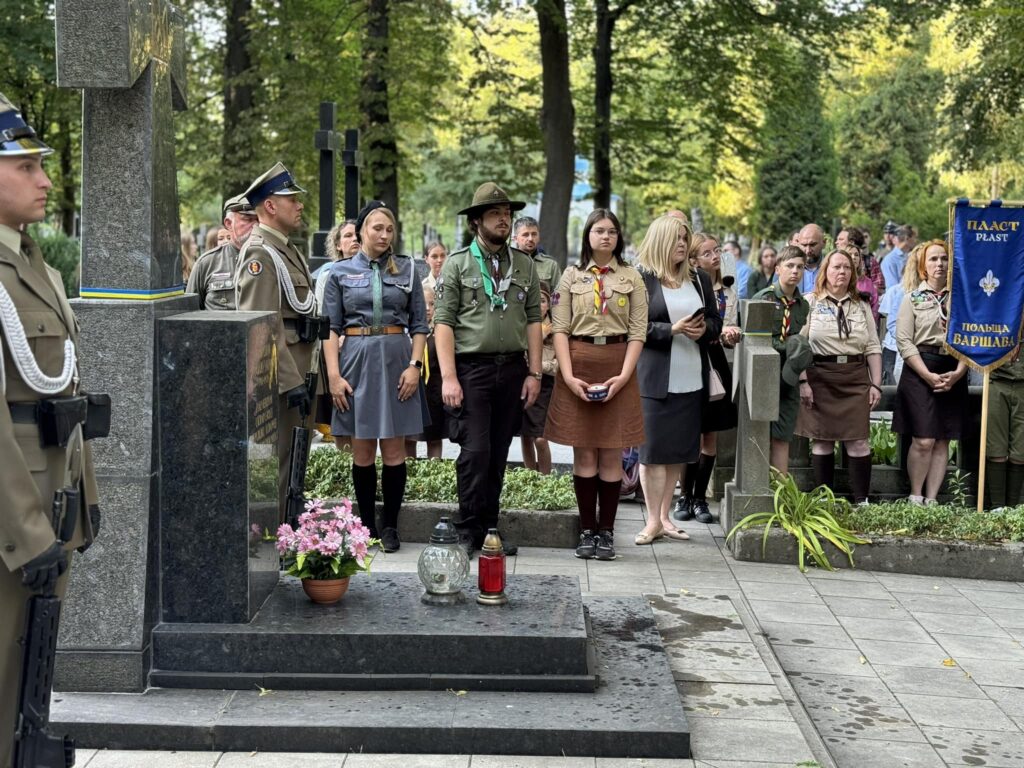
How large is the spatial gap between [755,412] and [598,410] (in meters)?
1.19

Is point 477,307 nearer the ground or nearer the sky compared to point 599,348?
nearer the sky

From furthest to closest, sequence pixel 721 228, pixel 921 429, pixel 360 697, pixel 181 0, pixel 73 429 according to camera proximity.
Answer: pixel 721 228 < pixel 181 0 < pixel 921 429 < pixel 360 697 < pixel 73 429

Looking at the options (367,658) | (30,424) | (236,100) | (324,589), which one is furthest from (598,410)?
(236,100)

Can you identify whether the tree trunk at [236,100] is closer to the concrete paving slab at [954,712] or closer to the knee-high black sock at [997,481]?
the knee-high black sock at [997,481]

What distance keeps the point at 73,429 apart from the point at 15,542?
538mm

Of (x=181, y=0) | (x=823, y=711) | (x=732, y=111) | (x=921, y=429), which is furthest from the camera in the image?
(x=732, y=111)

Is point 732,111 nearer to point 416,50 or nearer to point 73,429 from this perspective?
point 416,50

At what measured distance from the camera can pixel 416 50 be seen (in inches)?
943

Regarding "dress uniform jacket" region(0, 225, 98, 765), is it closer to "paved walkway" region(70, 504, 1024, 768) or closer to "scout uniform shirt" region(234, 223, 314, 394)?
"paved walkway" region(70, 504, 1024, 768)

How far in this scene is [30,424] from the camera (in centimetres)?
423

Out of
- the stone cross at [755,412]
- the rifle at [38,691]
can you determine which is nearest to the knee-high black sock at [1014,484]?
the stone cross at [755,412]

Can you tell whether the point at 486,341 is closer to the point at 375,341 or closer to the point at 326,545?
the point at 375,341

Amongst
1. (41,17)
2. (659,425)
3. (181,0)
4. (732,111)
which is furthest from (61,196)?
(659,425)

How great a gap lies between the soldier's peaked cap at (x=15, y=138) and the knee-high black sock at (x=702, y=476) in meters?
6.29
